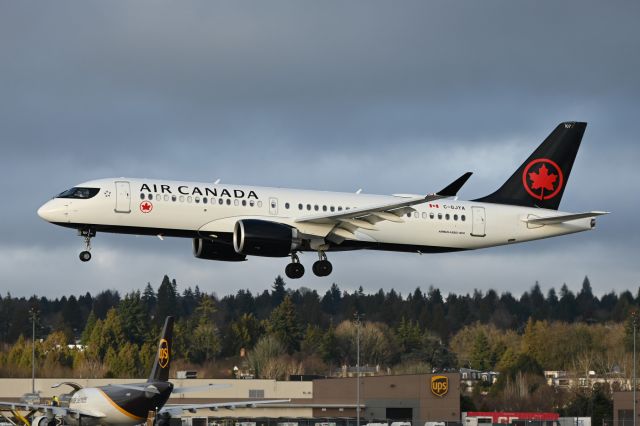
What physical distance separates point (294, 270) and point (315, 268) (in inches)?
48.5

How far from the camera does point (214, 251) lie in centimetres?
7081

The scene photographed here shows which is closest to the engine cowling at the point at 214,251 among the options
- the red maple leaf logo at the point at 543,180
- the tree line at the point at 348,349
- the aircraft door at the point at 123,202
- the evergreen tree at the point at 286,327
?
the aircraft door at the point at 123,202

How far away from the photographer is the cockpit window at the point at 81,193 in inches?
2606

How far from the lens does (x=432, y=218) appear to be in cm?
7231

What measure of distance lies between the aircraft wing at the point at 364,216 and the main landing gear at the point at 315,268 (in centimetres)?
222

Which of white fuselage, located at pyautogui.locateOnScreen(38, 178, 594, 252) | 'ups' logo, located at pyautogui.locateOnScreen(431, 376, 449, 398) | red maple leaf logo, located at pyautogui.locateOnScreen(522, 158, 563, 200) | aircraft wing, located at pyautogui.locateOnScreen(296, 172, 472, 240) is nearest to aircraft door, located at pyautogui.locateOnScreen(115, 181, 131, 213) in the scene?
white fuselage, located at pyautogui.locateOnScreen(38, 178, 594, 252)

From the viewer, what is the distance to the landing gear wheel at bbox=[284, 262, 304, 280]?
71562 mm

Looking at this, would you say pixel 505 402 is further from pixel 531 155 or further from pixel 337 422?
pixel 531 155

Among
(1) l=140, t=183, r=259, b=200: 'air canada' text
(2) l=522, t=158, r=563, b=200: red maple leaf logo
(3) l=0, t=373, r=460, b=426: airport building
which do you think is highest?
(2) l=522, t=158, r=563, b=200: red maple leaf logo

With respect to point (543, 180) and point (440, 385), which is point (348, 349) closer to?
point (440, 385)

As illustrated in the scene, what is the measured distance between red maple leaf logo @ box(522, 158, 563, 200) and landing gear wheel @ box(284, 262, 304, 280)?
1517 centimetres

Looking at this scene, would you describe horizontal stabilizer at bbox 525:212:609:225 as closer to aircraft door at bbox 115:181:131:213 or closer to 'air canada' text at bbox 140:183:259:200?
'air canada' text at bbox 140:183:259:200

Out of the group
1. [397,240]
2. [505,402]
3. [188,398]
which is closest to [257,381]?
[188,398]

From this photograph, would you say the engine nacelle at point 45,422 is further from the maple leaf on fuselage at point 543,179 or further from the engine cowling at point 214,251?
the maple leaf on fuselage at point 543,179
